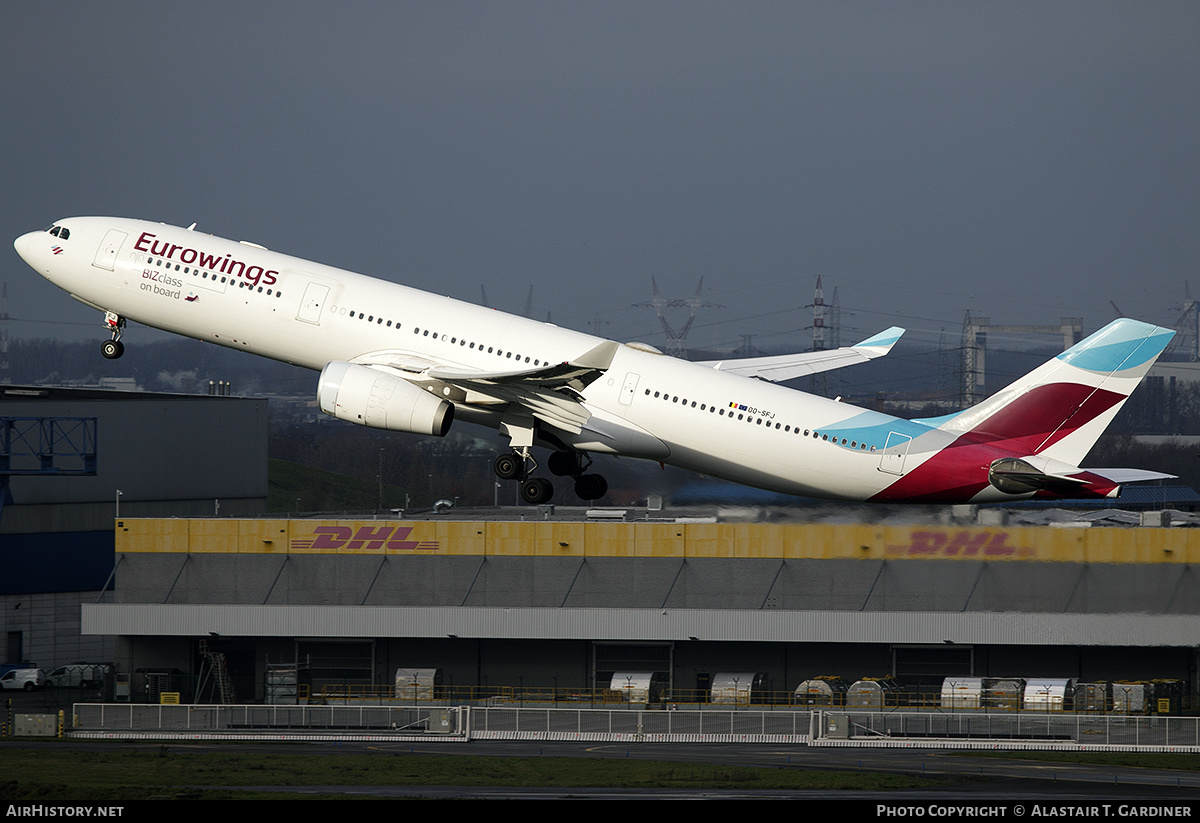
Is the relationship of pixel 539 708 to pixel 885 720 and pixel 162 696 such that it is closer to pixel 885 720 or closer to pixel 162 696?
pixel 885 720

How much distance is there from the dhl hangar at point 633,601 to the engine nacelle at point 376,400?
18274mm

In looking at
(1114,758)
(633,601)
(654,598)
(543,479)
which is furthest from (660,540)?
(1114,758)

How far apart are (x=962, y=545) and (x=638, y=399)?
17144 millimetres

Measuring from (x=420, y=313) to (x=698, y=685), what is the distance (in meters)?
25.2

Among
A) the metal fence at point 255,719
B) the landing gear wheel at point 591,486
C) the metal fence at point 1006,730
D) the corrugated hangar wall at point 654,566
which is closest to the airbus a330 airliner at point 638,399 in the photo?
the landing gear wheel at point 591,486

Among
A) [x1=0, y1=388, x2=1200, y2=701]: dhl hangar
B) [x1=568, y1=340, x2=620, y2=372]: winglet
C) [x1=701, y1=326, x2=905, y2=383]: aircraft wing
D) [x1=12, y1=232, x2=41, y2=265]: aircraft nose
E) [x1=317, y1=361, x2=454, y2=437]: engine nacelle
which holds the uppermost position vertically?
[x1=12, y1=232, x2=41, y2=265]: aircraft nose

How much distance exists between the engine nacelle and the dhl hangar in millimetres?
18274

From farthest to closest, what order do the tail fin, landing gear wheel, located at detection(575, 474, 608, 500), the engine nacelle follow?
1. landing gear wheel, located at detection(575, 474, 608, 500)
2. the tail fin
3. the engine nacelle

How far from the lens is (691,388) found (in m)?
42.3

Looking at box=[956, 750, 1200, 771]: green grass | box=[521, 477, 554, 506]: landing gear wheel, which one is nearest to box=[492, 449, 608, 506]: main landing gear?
box=[521, 477, 554, 506]: landing gear wheel

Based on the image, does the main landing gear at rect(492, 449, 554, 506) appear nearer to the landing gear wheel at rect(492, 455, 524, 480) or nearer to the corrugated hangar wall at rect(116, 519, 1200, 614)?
the landing gear wheel at rect(492, 455, 524, 480)

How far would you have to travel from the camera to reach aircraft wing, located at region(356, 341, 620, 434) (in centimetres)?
4016

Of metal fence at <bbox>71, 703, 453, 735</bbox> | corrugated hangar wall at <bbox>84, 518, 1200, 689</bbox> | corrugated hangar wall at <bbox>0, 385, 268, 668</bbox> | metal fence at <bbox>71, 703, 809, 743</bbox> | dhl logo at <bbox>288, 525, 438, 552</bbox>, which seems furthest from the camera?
corrugated hangar wall at <bbox>0, 385, 268, 668</bbox>
